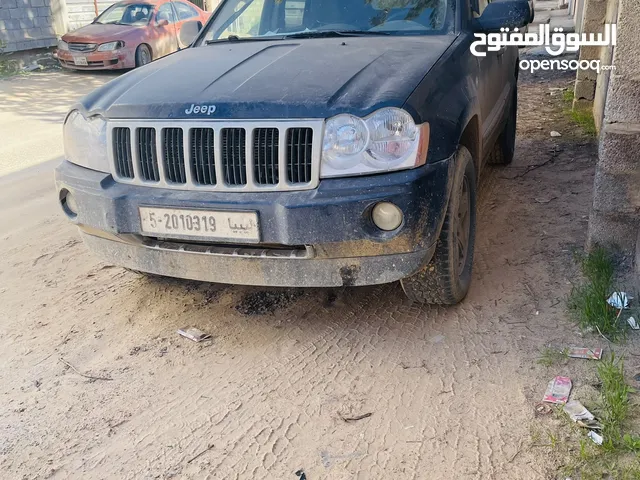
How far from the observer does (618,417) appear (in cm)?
259

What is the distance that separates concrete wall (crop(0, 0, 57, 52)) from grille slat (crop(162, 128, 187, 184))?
1300cm

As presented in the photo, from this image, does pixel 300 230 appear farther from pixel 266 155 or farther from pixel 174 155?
pixel 174 155

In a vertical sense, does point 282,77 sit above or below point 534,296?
above

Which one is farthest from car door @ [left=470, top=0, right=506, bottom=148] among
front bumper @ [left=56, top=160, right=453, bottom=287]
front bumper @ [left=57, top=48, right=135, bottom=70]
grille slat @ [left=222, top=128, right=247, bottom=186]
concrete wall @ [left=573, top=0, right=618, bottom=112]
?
front bumper @ [left=57, top=48, right=135, bottom=70]

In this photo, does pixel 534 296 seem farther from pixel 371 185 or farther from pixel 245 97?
pixel 245 97

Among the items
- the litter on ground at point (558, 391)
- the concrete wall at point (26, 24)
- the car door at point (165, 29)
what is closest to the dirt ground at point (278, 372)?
the litter on ground at point (558, 391)

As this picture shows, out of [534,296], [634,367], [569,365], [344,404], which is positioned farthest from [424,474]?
[534,296]

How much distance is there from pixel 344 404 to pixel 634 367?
129 cm

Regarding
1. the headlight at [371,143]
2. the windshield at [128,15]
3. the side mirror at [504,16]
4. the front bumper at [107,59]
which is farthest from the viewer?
the windshield at [128,15]

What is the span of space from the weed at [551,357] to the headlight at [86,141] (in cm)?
224

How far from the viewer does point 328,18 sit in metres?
4.16

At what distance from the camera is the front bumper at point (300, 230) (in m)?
2.87

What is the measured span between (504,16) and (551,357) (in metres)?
2.03

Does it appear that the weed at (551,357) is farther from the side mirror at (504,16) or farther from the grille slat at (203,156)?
the side mirror at (504,16)
